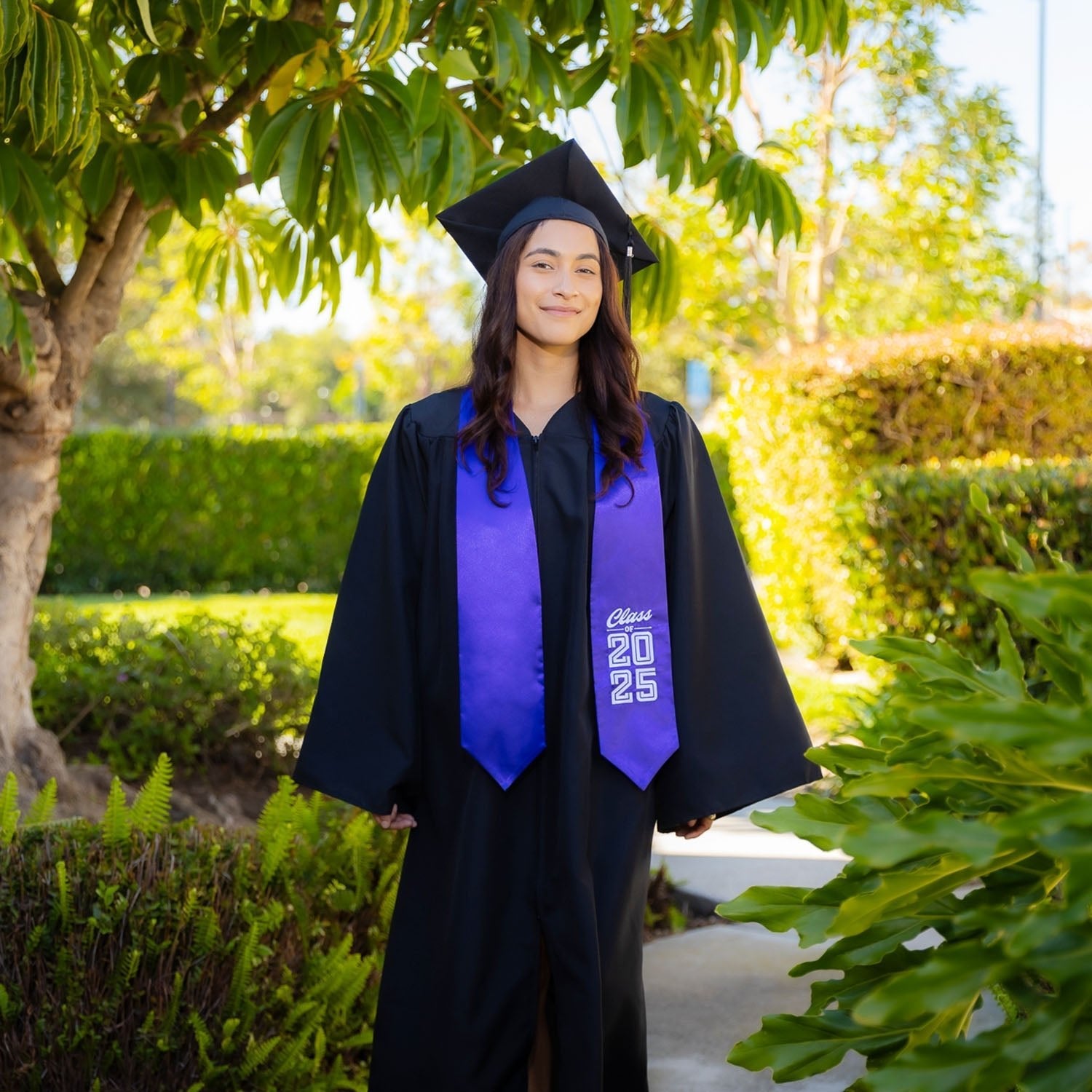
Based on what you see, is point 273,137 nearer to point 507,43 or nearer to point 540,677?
point 507,43

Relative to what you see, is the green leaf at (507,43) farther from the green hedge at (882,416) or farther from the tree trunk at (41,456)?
the green hedge at (882,416)

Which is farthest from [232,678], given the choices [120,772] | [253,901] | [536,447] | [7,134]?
[536,447]

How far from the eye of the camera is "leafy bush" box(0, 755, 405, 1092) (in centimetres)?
234

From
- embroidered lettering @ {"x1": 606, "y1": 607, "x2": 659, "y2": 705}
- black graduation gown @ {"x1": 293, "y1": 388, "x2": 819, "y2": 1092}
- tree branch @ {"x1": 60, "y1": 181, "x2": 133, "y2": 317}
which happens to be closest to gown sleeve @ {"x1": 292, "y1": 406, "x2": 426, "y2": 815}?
black graduation gown @ {"x1": 293, "y1": 388, "x2": 819, "y2": 1092}

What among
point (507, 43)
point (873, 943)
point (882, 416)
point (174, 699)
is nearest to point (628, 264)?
point (507, 43)

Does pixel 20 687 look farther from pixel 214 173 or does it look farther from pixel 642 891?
pixel 642 891

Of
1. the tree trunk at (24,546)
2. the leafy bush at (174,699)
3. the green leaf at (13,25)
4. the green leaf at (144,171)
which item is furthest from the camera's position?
the leafy bush at (174,699)

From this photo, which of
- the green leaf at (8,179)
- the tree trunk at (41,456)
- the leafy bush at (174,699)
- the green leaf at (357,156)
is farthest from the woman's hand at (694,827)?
the leafy bush at (174,699)

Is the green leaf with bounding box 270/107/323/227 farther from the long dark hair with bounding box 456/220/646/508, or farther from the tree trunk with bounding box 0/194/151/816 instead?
the tree trunk with bounding box 0/194/151/816

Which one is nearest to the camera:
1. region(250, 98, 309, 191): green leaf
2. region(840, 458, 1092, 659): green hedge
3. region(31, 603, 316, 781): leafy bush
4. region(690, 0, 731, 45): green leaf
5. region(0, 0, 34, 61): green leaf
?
region(0, 0, 34, 61): green leaf

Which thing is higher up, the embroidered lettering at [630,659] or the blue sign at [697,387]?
the blue sign at [697,387]

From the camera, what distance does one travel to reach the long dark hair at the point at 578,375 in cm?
230

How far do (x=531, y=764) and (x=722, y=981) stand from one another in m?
1.47

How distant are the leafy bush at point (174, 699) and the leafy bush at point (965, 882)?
11.3 ft
